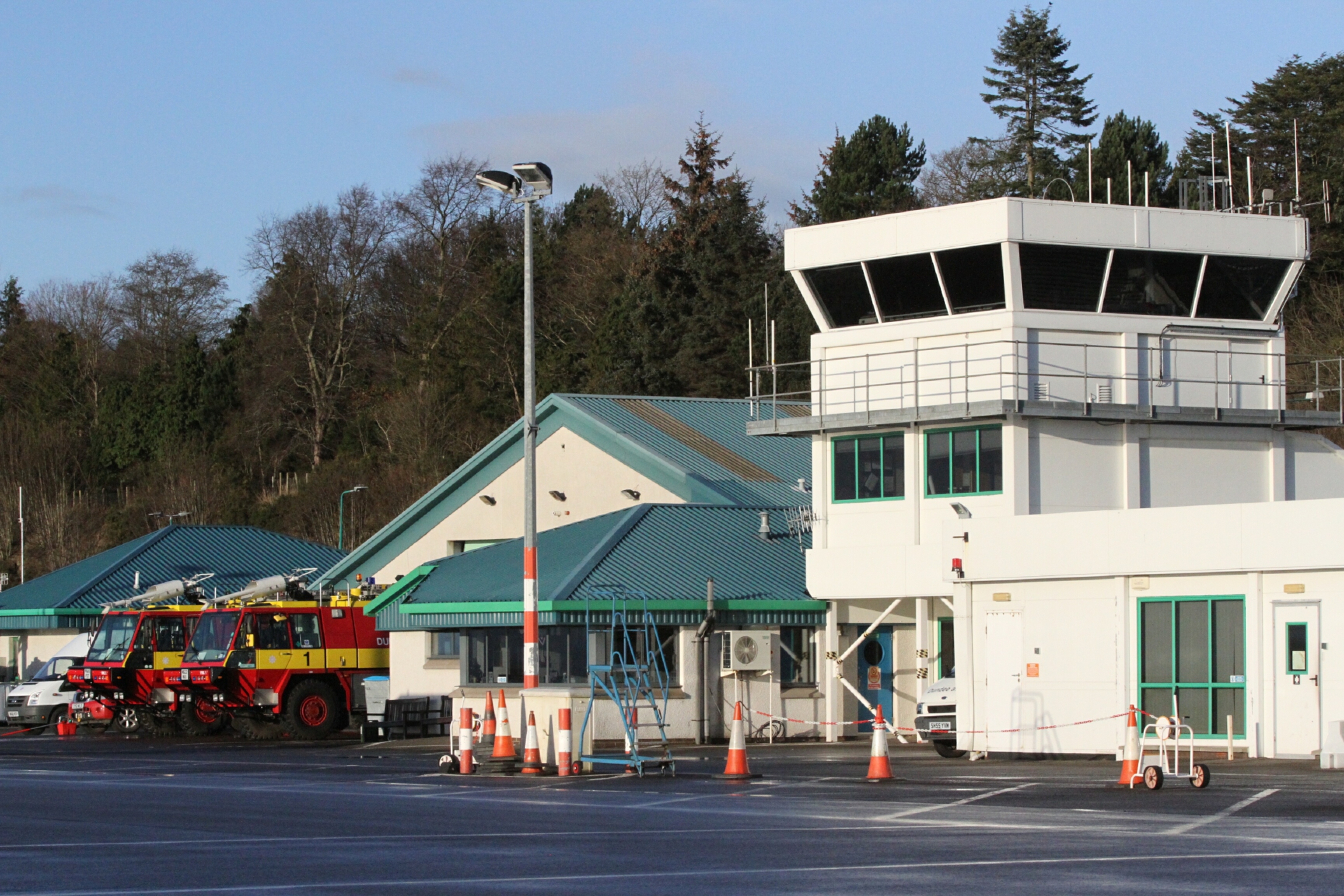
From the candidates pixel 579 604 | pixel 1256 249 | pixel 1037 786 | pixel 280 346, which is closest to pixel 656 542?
pixel 579 604

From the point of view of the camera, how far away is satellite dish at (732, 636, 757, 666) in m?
33.7

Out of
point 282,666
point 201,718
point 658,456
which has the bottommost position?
point 201,718

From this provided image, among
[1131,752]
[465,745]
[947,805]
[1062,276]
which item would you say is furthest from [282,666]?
[947,805]

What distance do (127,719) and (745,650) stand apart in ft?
52.9

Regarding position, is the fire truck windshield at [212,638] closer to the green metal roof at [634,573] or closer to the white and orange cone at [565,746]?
the green metal roof at [634,573]

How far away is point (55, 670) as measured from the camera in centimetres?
4628

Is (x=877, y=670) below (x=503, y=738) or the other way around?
the other way around

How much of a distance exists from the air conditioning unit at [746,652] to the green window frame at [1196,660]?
828cm

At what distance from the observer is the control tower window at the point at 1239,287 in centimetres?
A: 3325

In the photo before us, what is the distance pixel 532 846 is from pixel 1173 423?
2057 cm

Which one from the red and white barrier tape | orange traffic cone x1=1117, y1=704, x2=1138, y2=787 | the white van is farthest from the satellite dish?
the white van

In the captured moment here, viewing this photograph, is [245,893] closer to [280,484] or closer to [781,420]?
[781,420]

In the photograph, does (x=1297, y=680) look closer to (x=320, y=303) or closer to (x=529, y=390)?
(x=529, y=390)

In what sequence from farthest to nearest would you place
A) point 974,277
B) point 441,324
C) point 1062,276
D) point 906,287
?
point 441,324 → point 906,287 → point 974,277 → point 1062,276
